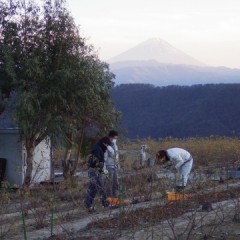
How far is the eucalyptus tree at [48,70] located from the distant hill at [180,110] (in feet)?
97.2

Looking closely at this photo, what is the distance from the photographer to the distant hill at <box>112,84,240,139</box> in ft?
167

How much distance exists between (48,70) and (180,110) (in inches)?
1441

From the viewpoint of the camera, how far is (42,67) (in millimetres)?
18609

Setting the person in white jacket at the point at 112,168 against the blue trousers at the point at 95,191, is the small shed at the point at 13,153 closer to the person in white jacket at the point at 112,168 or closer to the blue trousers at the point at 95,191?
the person in white jacket at the point at 112,168

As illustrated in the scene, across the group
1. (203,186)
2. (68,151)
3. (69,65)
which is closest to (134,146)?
(68,151)

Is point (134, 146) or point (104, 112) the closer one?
point (104, 112)

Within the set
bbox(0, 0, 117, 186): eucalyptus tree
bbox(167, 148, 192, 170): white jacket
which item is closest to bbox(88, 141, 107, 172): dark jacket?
bbox(167, 148, 192, 170): white jacket

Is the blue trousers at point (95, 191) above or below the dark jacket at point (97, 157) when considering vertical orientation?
below

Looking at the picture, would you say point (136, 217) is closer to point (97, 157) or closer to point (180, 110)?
point (97, 157)

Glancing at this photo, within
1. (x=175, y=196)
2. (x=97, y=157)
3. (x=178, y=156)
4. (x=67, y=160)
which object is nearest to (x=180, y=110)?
(x=67, y=160)

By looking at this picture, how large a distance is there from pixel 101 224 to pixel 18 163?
33.6ft

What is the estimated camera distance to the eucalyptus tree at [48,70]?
18.3 meters

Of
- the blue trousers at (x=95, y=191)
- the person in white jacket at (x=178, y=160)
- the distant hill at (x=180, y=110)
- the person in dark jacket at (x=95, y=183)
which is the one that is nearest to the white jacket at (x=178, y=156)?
the person in white jacket at (x=178, y=160)

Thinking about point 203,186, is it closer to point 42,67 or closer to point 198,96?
point 42,67
